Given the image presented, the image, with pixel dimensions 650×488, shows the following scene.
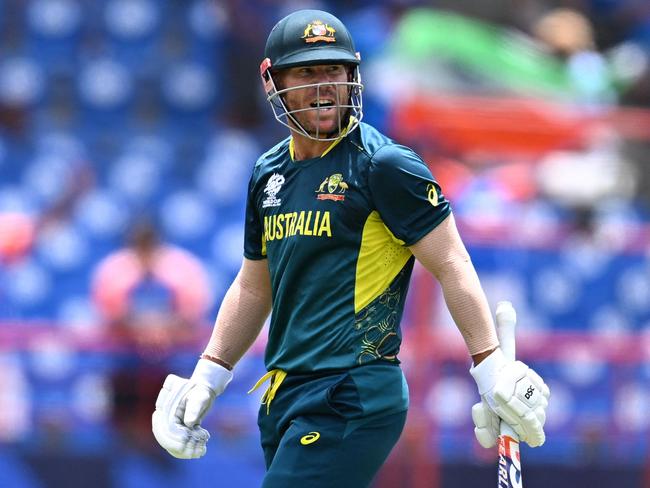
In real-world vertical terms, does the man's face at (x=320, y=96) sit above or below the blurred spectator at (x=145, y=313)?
below

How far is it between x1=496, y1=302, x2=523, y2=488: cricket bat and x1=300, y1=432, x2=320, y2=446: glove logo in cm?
58

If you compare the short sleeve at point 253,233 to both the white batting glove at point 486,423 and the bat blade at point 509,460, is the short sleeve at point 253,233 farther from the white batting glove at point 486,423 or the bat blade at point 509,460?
the bat blade at point 509,460

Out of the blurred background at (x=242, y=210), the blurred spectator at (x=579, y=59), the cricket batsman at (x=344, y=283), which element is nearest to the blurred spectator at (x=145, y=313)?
the blurred background at (x=242, y=210)

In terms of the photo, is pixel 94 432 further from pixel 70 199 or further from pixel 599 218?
pixel 599 218

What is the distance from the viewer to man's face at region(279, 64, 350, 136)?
3.88 m

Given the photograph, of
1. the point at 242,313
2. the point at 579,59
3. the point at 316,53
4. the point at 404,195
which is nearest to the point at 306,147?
the point at 316,53

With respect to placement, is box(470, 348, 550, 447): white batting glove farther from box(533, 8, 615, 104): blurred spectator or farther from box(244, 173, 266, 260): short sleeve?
box(533, 8, 615, 104): blurred spectator

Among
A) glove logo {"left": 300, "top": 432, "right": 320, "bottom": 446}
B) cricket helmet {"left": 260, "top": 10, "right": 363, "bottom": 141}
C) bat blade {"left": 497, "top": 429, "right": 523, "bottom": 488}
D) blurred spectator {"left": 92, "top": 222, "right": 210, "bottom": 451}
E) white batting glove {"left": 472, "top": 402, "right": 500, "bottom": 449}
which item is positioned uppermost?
blurred spectator {"left": 92, "top": 222, "right": 210, "bottom": 451}

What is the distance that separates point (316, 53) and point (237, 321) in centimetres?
100

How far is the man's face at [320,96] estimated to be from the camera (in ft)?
12.7

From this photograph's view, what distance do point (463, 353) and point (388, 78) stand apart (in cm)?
351

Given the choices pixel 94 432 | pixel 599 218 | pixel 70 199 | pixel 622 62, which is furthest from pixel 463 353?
pixel 622 62

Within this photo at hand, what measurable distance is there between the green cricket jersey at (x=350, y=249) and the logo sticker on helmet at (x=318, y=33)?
31 centimetres

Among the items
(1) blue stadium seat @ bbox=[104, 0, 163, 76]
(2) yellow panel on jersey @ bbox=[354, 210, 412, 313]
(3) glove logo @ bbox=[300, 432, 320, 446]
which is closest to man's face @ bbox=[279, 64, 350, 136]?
(2) yellow panel on jersey @ bbox=[354, 210, 412, 313]
